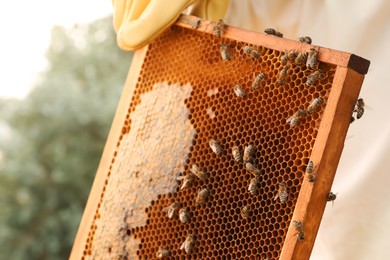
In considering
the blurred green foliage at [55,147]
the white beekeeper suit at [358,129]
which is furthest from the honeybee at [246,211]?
the blurred green foliage at [55,147]

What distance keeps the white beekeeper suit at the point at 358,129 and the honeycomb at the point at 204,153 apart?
0.34 m

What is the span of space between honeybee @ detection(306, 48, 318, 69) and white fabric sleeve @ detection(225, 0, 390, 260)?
697 mm

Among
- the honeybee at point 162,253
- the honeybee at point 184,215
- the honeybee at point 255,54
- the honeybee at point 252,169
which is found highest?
the honeybee at point 255,54

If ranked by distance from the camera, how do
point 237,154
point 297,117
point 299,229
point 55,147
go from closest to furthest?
point 299,229 < point 297,117 < point 237,154 < point 55,147

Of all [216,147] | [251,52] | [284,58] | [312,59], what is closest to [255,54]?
[251,52]

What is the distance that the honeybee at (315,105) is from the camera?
1.87 metres

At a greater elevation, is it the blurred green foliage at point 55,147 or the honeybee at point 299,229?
the blurred green foliage at point 55,147

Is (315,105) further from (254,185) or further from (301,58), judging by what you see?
(254,185)

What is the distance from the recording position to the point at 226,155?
6.96ft

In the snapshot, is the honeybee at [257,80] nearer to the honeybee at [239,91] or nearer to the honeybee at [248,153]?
the honeybee at [239,91]

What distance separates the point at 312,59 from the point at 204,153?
0.54 m

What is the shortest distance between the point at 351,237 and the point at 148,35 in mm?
1258

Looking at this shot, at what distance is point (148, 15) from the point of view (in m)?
2.46

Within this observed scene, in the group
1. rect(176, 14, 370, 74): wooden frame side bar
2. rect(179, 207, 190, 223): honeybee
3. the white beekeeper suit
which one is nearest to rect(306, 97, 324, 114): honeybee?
rect(176, 14, 370, 74): wooden frame side bar
